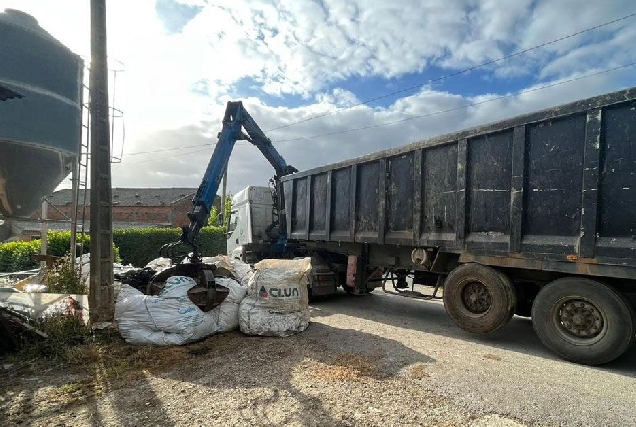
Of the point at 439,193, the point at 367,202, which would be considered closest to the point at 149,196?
the point at 367,202

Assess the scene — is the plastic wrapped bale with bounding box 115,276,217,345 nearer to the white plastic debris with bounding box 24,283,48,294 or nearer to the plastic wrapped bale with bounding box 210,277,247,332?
the plastic wrapped bale with bounding box 210,277,247,332

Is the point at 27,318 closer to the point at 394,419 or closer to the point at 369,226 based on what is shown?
the point at 394,419

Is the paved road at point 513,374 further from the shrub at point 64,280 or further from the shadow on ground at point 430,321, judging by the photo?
the shrub at point 64,280

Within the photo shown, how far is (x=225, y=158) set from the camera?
9.59 m

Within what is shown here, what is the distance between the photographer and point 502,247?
4.66m

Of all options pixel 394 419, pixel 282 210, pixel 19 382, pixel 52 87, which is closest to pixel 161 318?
pixel 19 382

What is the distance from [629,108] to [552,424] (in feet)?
10.3

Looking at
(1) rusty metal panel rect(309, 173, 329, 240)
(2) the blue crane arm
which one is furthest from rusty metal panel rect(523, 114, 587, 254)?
(2) the blue crane arm

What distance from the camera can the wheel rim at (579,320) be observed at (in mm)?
3908

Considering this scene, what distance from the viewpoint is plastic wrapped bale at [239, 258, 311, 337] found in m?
4.88

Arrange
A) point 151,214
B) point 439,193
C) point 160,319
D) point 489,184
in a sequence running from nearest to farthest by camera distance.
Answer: point 160,319
point 489,184
point 439,193
point 151,214

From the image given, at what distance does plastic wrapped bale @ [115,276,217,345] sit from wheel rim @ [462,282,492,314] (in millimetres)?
3454

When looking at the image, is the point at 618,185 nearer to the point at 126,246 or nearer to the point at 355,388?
the point at 355,388

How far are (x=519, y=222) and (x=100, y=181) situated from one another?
17.7 feet
